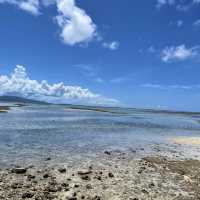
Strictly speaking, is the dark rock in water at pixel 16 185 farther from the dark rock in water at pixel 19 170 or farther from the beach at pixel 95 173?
the dark rock in water at pixel 19 170

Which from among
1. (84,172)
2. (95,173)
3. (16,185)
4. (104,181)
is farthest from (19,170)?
(104,181)

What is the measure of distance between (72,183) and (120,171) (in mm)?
4148

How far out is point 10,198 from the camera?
466 inches

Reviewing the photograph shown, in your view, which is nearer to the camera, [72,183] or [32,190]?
[32,190]

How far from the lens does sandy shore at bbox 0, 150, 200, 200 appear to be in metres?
12.9

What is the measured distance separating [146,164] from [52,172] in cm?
719

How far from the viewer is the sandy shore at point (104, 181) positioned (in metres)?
12.9

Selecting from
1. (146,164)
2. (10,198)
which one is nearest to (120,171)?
(146,164)

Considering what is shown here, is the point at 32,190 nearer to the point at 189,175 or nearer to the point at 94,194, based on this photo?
the point at 94,194

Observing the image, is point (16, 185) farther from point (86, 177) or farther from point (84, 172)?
point (84, 172)

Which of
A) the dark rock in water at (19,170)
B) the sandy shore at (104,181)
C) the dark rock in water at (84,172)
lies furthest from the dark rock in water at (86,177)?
the dark rock in water at (19,170)

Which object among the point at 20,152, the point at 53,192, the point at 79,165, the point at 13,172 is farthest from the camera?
the point at 20,152

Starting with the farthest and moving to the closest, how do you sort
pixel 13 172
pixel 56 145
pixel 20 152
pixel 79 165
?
pixel 56 145 → pixel 20 152 → pixel 79 165 → pixel 13 172

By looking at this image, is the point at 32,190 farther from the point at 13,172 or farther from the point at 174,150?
the point at 174,150
